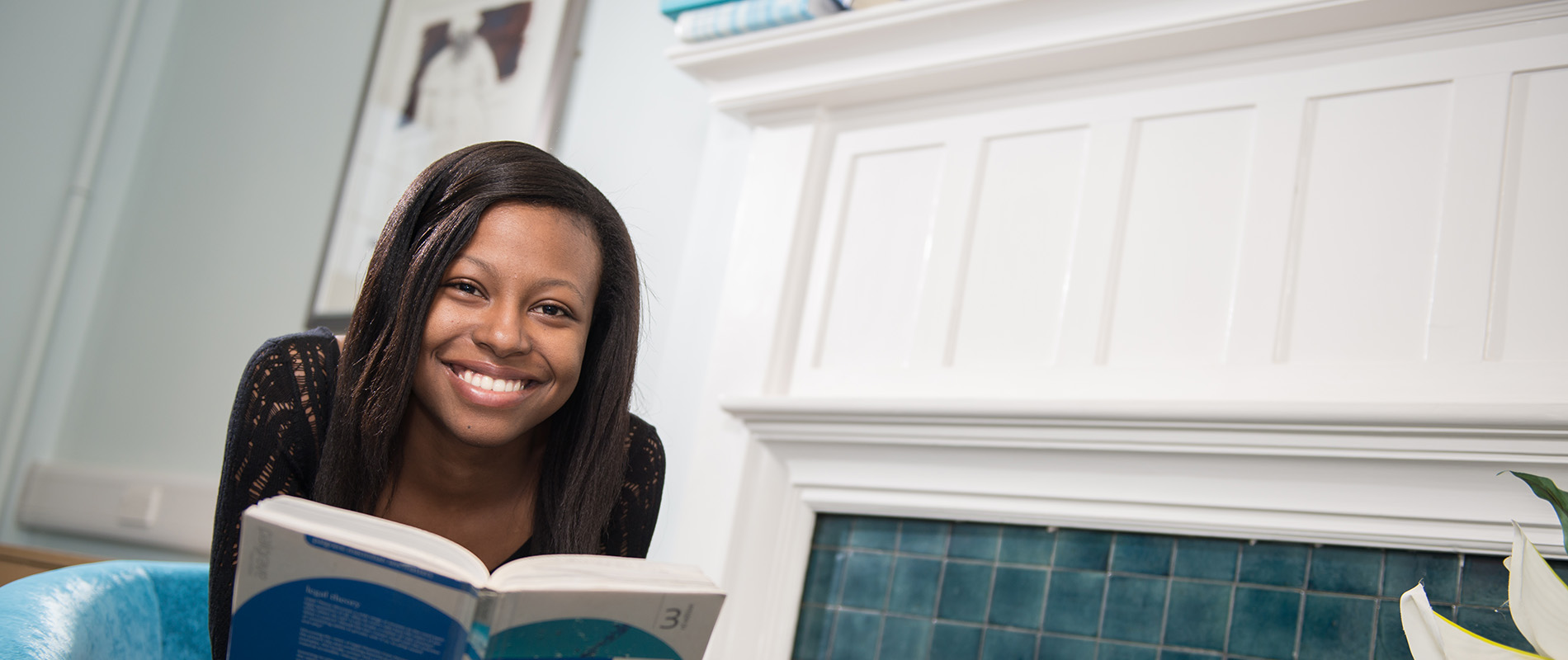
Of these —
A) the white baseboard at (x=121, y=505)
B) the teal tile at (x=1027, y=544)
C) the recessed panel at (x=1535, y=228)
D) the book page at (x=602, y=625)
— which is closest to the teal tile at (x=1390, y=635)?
the recessed panel at (x=1535, y=228)

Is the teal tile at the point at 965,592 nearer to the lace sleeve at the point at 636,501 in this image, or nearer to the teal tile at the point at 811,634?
the teal tile at the point at 811,634

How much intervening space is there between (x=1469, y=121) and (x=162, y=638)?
5.44ft

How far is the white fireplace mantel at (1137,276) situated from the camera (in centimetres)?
131

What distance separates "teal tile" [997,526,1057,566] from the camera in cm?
156

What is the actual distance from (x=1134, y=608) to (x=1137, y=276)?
0.45 m

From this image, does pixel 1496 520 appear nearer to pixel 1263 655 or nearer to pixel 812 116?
pixel 1263 655

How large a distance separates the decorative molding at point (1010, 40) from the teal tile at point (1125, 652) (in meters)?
0.81

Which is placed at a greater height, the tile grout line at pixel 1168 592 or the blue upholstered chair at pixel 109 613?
the tile grout line at pixel 1168 592

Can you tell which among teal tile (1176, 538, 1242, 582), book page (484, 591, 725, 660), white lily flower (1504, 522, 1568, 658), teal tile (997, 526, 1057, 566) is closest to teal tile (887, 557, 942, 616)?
teal tile (997, 526, 1057, 566)

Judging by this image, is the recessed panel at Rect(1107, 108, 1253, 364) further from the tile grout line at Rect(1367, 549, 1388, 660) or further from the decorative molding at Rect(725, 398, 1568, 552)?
the tile grout line at Rect(1367, 549, 1388, 660)

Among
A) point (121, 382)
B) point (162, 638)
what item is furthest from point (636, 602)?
point (121, 382)

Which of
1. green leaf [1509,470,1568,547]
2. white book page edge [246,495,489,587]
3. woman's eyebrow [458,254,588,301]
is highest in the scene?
woman's eyebrow [458,254,588,301]

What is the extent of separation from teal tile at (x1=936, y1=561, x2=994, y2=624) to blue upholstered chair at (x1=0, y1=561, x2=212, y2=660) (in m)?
0.96

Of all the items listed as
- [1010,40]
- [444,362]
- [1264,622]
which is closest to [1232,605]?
[1264,622]
